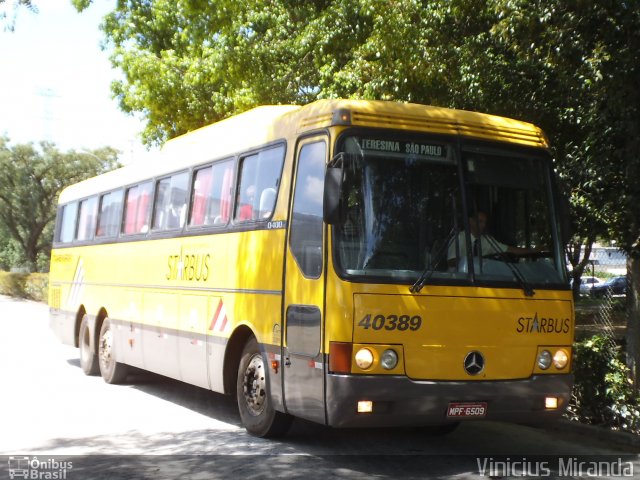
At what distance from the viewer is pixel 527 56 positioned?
12.6 meters

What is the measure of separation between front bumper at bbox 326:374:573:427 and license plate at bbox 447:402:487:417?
4 centimetres

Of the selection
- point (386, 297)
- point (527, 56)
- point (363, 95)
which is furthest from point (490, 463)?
point (363, 95)

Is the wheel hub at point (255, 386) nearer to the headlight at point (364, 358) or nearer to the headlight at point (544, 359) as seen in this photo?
the headlight at point (364, 358)

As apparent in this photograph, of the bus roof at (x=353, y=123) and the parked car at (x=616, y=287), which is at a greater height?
the bus roof at (x=353, y=123)

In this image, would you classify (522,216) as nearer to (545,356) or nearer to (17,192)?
(545,356)

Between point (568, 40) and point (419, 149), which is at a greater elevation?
point (568, 40)

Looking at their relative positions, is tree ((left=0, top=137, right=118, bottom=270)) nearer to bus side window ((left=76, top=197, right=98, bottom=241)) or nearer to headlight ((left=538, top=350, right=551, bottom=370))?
bus side window ((left=76, top=197, right=98, bottom=241))

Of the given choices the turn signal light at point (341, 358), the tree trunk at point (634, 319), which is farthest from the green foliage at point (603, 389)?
the turn signal light at point (341, 358)

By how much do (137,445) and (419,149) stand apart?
12.7 feet

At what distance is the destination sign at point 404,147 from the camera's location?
8.21m

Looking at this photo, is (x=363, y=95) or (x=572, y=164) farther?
(x=363, y=95)

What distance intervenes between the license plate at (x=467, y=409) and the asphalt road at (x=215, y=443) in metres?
0.50

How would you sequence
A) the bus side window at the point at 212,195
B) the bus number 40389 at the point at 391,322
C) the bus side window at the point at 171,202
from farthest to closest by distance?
the bus side window at the point at 171,202, the bus side window at the point at 212,195, the bus number 40389 at the point at 391,322

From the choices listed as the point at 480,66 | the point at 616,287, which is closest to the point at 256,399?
the point at 480,66
